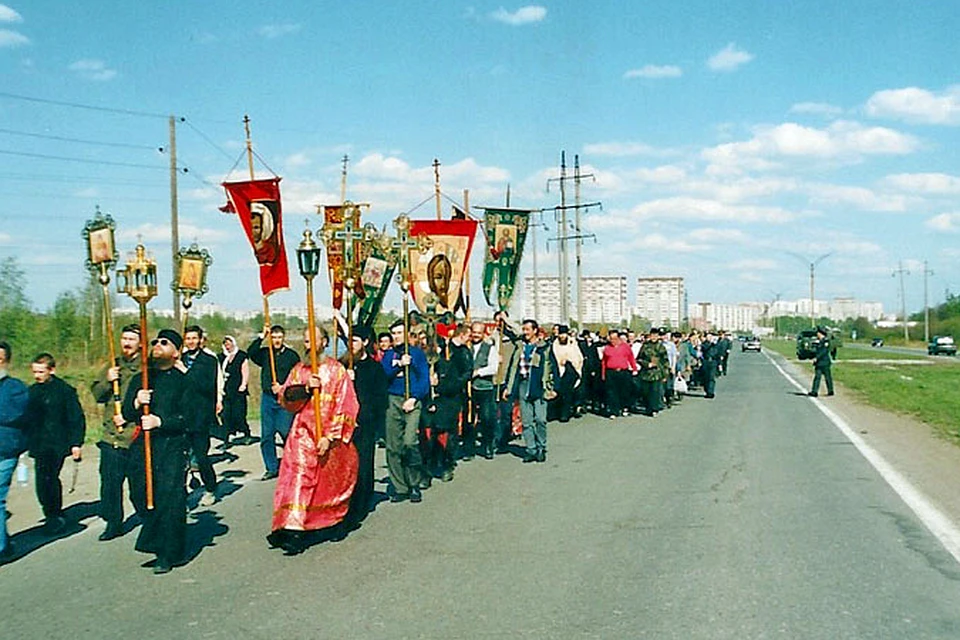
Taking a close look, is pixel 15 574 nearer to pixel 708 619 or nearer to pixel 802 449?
pixel 708 619

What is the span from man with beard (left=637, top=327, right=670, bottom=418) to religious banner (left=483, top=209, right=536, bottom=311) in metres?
3.65

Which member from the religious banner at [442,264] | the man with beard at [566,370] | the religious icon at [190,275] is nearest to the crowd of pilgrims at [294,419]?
the religious icon at [190,275]

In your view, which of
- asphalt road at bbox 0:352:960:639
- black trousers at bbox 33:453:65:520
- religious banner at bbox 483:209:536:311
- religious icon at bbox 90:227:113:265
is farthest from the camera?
religious banner at bbox 483:209:536:311

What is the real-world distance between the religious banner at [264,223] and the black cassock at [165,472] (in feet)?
13.9

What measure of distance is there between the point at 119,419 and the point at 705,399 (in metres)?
20.7

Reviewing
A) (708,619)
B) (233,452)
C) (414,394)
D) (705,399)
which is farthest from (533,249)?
(708,619)

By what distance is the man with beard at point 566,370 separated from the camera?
19609 millimetres

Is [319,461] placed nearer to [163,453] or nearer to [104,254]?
[163,453]

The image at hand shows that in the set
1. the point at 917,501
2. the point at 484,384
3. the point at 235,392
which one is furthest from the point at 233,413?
the point at 917,501

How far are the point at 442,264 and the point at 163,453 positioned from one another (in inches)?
402

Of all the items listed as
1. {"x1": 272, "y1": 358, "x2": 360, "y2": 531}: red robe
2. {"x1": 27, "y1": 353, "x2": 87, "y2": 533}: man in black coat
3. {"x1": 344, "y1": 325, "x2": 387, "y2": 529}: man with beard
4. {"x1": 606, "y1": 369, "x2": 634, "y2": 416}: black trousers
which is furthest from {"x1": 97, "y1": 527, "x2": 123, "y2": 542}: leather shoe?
{"x1": 606, "y1": 369, "x2": 634, "y2": 416}: black trousers

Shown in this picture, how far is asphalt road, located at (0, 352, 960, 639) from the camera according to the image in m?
6.25

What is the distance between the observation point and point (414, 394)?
11281 millimetres

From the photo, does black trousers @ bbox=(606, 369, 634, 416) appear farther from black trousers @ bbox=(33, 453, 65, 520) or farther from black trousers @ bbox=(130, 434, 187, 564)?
black trousers @ bbox=(130, 434, 187, 564)
